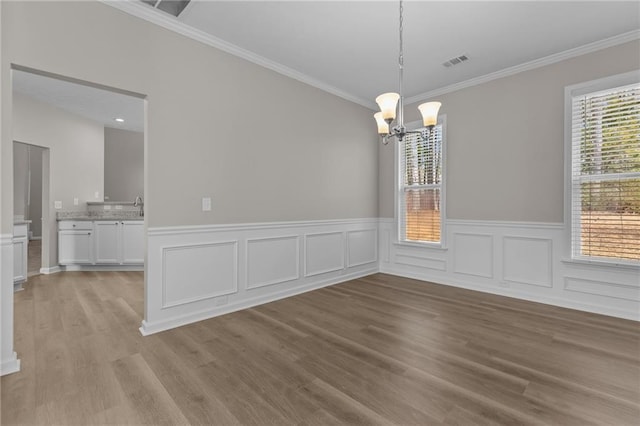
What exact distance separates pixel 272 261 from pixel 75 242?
13.1 feet

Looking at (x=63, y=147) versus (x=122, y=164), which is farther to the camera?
(x=122, y=164)

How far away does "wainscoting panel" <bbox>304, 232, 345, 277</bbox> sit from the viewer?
4.21m

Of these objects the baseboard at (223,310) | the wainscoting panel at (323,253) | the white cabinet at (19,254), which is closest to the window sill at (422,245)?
the wainscoting panel at (323,253)

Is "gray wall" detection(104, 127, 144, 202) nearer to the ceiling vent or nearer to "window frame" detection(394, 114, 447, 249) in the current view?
the ceiling vent

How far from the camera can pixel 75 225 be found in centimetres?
523

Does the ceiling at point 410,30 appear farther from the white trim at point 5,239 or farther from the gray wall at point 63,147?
the gray wall at point 63,147

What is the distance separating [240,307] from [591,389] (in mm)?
3068

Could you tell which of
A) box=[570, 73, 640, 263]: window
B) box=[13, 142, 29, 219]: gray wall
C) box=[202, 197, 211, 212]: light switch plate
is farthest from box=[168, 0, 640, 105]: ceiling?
box=[13, 142, 29, 219]: gray wall

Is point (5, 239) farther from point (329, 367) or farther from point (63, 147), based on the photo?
point (63, 147)

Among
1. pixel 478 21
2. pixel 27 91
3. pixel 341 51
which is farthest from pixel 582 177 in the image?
pixel 27 91

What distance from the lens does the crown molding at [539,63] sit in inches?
122

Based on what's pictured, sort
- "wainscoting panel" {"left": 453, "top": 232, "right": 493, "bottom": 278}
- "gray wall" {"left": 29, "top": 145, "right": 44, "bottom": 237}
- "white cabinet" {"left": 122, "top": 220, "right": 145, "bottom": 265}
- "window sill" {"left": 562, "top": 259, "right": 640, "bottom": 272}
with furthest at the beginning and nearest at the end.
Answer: "gray wall" {"left": 29, "top": 145, "right": 44, "bottom": 237}, "white cabinet" {"left": 122, "top": 220, "right": 145, "bottom": 265}, "wainscoting panel" {"left": 453, "top": 232, "right": 493, "bottom": 278}, "window sill" {"left": 562, "top": 259, "right": 640, "bottom": 272}

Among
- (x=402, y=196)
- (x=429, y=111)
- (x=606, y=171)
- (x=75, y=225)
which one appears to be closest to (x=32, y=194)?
(x=75, y=225)

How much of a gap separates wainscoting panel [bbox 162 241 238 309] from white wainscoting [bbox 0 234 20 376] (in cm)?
102
